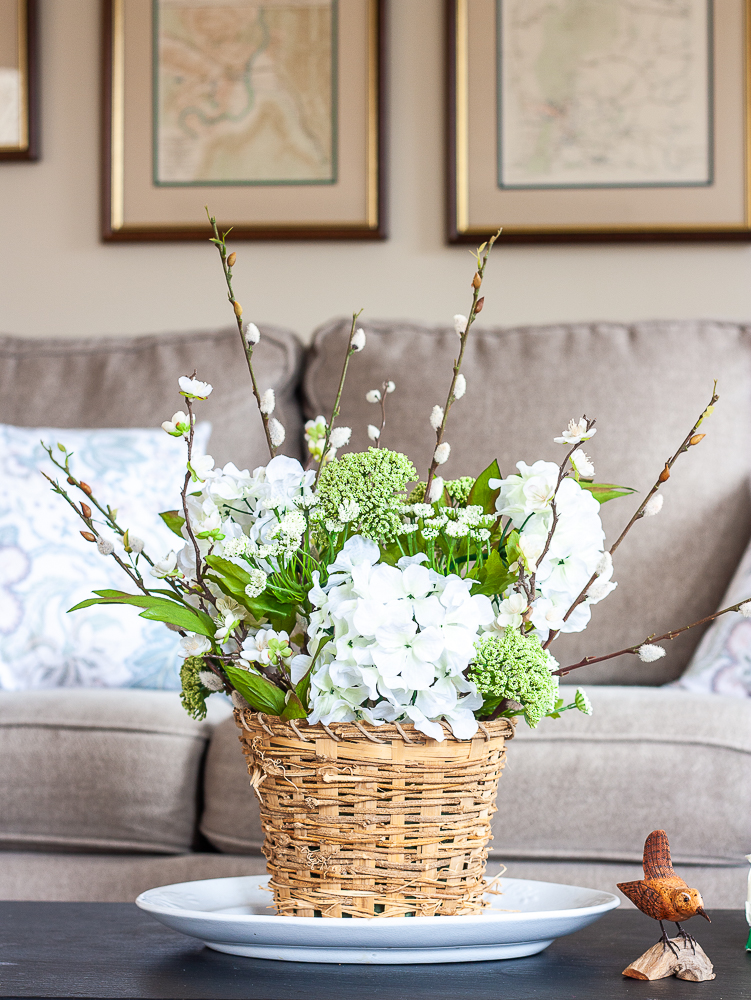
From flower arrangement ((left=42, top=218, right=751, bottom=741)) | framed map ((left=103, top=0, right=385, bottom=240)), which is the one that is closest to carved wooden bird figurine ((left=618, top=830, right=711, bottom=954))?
flower arrangement ((left=42, top=218, right=751, bottom=741))

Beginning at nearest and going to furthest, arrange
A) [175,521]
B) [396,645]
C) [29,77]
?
[396,645]
[175,521]
[29,77]

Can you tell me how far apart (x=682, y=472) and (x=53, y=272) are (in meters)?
1.50

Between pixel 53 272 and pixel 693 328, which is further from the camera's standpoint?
pixel 53 272

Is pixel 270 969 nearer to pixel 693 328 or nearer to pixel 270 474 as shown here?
pixel 270 474

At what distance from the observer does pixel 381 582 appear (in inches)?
24.5

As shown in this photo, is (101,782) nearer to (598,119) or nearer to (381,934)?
(381,934)

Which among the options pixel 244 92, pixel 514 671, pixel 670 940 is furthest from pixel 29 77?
pixel 670 940

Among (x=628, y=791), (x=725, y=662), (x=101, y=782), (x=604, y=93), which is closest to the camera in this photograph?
(x=628, y=791)

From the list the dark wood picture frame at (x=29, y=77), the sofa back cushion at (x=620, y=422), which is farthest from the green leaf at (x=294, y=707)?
the dark wood picture frame at (x=29, y=77)

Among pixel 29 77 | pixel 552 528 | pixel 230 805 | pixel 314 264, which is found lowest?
pixel 230 805

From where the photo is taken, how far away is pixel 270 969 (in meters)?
0.66

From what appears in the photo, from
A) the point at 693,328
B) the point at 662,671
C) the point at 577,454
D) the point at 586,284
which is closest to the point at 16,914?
the point at 577,454

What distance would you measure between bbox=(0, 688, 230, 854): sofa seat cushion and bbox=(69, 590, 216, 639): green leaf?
2.00ft

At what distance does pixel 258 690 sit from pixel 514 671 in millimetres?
166
